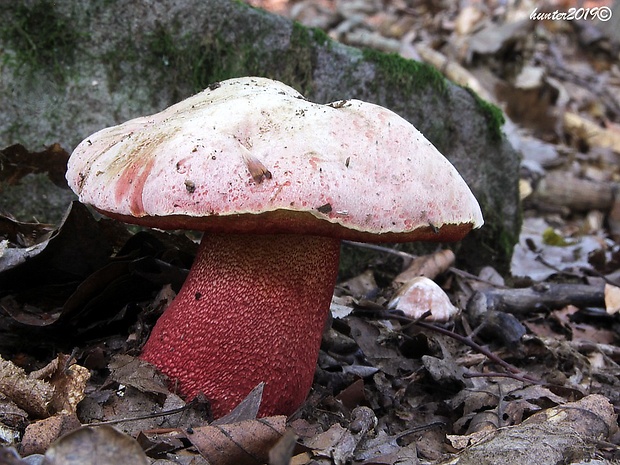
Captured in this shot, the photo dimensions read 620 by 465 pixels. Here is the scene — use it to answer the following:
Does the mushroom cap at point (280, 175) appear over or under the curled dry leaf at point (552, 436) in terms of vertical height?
over

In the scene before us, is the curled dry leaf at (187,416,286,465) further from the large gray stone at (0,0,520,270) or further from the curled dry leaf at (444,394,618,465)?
the large gray stone at (0,0,520,270)

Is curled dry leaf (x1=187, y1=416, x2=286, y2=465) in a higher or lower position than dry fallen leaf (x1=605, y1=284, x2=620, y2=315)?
higher

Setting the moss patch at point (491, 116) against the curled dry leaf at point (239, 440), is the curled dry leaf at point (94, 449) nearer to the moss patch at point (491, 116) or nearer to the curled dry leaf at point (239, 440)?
the curled dry leaf at point (239, 440)

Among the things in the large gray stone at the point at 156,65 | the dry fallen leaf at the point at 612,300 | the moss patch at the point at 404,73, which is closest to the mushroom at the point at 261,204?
the large gray stone at the point at 156,65

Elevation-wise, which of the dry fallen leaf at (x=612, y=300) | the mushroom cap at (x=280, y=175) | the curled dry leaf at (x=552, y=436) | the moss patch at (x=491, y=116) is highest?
the mushroom cap at (x=280, y=175)

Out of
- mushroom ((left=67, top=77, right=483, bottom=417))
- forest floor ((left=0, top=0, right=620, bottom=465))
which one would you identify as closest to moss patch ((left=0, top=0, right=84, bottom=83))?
forest floor ((left=0, top=0, right=620, bottom=465))

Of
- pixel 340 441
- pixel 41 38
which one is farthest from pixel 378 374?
pixel 41 38

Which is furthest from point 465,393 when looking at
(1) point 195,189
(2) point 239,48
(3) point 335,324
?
(2) point 239,48
